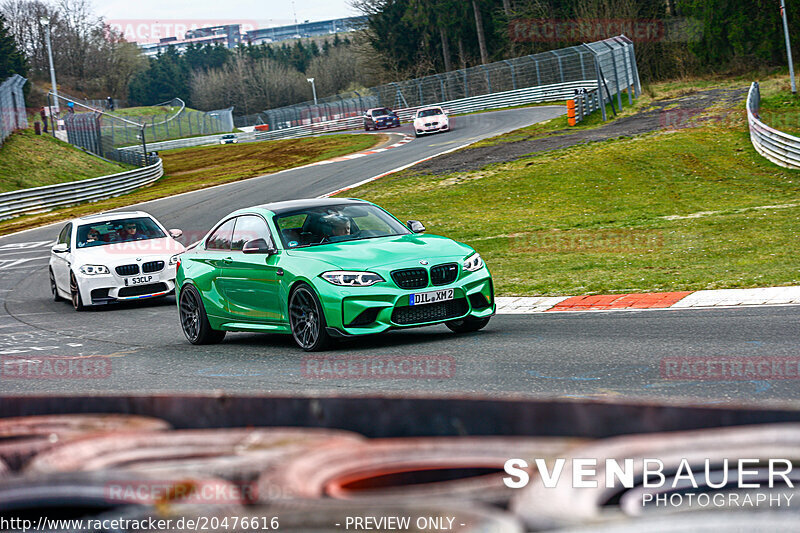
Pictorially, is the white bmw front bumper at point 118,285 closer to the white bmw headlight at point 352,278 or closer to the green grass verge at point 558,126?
the white bmw headlight at point 352,278

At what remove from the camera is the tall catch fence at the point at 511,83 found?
47.7 metres

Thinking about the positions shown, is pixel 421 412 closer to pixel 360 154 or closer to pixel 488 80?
pixel 360 154

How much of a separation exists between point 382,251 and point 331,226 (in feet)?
3.55

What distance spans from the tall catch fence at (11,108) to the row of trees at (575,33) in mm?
38735

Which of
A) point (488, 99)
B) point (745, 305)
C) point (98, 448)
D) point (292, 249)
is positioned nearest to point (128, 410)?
point (98, 448)

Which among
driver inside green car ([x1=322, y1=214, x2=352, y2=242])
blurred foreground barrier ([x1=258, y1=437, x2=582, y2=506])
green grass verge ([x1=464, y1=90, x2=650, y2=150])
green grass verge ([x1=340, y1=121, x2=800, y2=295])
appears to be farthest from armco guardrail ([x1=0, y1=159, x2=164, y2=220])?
blurred foreground barrier ([x1=258, y1=437, x2=582, y2=506])

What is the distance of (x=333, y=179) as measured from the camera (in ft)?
123

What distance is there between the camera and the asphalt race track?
717cm

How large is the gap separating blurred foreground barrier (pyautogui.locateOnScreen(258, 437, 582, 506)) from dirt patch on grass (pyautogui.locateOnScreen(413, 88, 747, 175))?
1242 inches

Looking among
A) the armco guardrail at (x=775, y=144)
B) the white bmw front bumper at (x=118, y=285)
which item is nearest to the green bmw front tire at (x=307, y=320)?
the white bmw front bumper at (x=118, y=285)

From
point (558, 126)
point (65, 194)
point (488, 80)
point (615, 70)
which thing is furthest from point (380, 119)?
point (65, 194)

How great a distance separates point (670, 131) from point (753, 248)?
20.5 m

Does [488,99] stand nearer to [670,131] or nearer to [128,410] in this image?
[670,131]

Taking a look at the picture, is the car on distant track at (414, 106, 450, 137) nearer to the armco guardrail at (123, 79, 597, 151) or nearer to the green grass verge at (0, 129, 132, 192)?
the armco guardrail at (123, 79, 597, 151)
